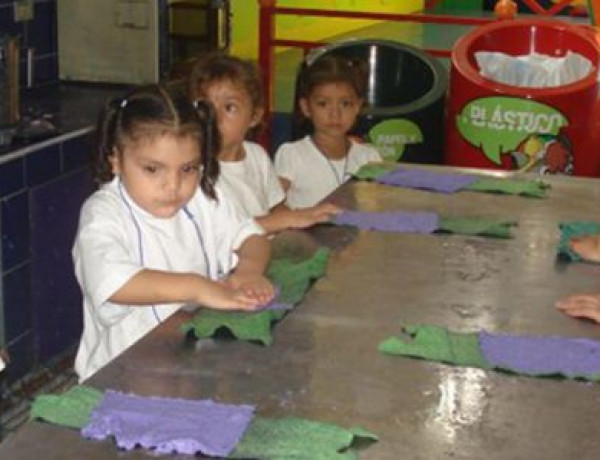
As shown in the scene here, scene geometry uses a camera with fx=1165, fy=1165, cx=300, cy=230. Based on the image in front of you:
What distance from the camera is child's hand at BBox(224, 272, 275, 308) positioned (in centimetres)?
178

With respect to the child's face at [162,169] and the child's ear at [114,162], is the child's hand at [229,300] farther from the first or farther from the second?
the child's ear at [114,162]

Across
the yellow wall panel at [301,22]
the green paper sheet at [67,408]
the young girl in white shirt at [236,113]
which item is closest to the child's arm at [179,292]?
the green paper sheet at [67,408]

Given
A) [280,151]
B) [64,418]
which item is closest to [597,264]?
[64,418]

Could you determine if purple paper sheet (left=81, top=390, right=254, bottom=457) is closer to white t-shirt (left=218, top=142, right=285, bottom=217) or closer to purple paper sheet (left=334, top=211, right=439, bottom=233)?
purple paper sheet (left=334, top=211, right=439, bottom=233)

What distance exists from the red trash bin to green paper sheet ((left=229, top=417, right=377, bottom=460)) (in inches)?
128

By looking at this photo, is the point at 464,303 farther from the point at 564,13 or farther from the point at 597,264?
the point at 564,13

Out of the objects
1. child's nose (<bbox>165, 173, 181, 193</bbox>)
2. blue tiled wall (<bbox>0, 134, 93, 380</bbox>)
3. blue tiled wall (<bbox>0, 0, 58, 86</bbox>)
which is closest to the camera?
child's nose (<bbox>165, 173, 181, 193</bbox>)

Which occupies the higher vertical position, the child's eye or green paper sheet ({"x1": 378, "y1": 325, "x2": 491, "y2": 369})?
the child's eye

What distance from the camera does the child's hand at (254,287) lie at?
178 centimetres

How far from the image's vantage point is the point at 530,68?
4988mm

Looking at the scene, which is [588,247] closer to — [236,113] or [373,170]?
[373,170]

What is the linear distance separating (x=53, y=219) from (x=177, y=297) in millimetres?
1779

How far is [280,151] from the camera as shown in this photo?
3482mm

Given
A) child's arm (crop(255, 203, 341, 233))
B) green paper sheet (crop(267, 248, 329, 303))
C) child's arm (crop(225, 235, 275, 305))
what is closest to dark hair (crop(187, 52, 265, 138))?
child's arm (crop(255, 203, 341, 233))
